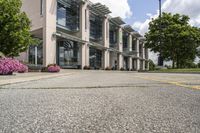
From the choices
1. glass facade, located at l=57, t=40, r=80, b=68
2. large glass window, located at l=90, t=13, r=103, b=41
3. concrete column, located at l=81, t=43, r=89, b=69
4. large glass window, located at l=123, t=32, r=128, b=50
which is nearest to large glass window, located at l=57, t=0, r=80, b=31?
glass facade, located at l=57, t=40, r=80, b=68

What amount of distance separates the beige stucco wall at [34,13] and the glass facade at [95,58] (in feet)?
50.5

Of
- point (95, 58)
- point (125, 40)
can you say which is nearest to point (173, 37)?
point (95, 58)

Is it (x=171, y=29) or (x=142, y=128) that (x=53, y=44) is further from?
(x=142, y=128)

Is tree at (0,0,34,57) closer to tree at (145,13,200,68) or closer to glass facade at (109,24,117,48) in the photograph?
tree at (145,13,200,68)

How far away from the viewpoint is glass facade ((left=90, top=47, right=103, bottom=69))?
52.5 meters

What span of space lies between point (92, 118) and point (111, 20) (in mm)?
56961

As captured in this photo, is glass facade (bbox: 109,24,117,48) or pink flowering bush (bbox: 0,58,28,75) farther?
glass facade (bbox: 109,24,117,48)

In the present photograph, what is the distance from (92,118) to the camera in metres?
4.32

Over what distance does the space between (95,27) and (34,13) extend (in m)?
19.2

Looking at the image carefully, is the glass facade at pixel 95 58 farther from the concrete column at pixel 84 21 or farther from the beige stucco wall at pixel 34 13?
→ the beige stucco wall at pixel 34 13

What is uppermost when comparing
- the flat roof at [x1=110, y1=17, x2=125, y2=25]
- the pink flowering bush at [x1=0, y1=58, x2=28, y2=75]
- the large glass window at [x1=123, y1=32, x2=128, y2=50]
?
the flat roof at [x1=110, y1=17, x2=125, y2=25]

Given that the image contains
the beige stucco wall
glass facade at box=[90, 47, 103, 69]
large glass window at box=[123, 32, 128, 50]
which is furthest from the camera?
large glass window at box=[123, 32, 128, 50]

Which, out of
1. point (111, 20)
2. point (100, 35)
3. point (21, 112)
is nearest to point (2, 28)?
point (21, 112)

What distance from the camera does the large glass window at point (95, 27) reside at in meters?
54.1
